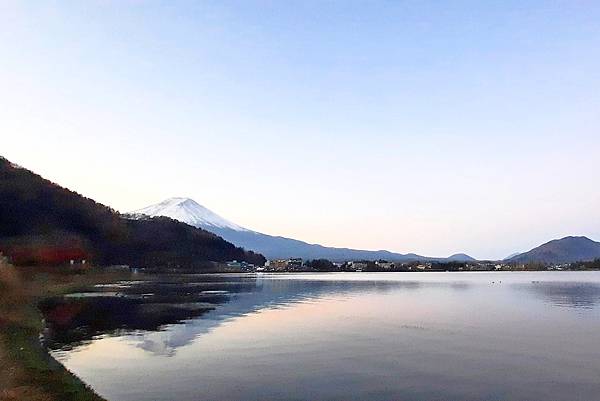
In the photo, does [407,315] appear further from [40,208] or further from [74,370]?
[40,208]

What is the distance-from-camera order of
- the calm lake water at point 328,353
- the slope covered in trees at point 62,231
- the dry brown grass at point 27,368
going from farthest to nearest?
the slope covered in trees at point 62,231 → the calm lake water at point 328,353 → the dry brown grass at point 27,368

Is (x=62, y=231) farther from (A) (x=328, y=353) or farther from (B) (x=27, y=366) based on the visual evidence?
(B) (x=27, y=366)

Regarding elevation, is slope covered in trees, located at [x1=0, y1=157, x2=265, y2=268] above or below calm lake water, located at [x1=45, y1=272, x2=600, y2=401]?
above

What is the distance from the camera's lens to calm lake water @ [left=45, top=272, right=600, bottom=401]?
1486cm

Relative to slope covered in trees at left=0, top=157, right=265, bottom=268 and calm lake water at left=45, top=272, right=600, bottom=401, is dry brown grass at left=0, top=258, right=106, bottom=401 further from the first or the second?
slope covered in trees at left=0, top=157, right=265, bottom=268

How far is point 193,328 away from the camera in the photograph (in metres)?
28.0

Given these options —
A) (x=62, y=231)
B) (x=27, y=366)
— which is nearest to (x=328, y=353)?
(x=27, y=366)

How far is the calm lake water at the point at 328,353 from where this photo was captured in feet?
48.8

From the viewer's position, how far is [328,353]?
20.9m

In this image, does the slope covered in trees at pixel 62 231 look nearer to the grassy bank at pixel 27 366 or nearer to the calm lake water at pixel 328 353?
the calm lake water at pixel 328 353

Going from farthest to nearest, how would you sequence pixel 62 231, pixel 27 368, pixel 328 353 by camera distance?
pixel 62 231
pixel 328 353
pixel 27 368

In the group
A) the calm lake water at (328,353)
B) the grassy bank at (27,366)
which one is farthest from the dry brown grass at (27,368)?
the calm lake water at (328,353)

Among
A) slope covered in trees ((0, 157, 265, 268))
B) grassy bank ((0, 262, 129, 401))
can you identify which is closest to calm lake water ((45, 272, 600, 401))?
grassy bank ((0, 262, 129, 401))

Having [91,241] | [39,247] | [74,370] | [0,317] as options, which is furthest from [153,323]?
[91,241]
